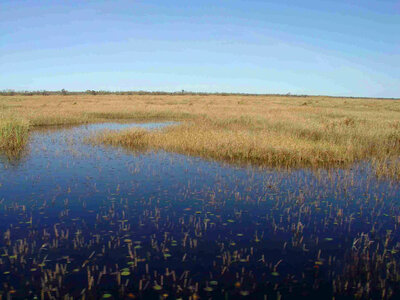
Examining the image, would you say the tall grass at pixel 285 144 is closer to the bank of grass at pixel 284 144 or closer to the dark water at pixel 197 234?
the bank of grass at pixel 284 144

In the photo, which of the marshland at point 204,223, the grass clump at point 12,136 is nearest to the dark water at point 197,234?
the marshland at point 204,223

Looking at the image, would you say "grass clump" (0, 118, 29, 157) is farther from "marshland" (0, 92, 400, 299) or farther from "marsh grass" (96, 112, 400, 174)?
"marsh grass" (96, 112, 400, 174)

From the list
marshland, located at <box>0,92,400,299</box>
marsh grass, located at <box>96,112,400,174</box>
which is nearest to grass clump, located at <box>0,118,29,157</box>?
marshland, located at <box>0,92,400,299</box>

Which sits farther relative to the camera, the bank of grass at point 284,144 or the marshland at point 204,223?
the bank of grass at point 284,144

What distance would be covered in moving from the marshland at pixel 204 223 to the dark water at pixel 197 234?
1.3 inches

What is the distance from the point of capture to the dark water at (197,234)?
5762 mm

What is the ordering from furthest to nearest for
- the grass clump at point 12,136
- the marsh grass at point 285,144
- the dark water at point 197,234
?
the grass clump at point 12,136 < the marsh grass at point 285,144 < the dark water at point 197,234

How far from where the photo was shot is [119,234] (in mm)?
7688

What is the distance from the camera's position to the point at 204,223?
8.45m

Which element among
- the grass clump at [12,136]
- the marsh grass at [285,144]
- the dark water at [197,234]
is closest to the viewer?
the dark water at [197,234]

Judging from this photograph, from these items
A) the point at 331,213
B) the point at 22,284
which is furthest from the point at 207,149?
the point at 22,284

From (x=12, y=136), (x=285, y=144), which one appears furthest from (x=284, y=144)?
(x=12, y=136)

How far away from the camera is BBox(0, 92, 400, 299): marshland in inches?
229

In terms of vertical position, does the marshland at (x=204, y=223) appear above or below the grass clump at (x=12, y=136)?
below
